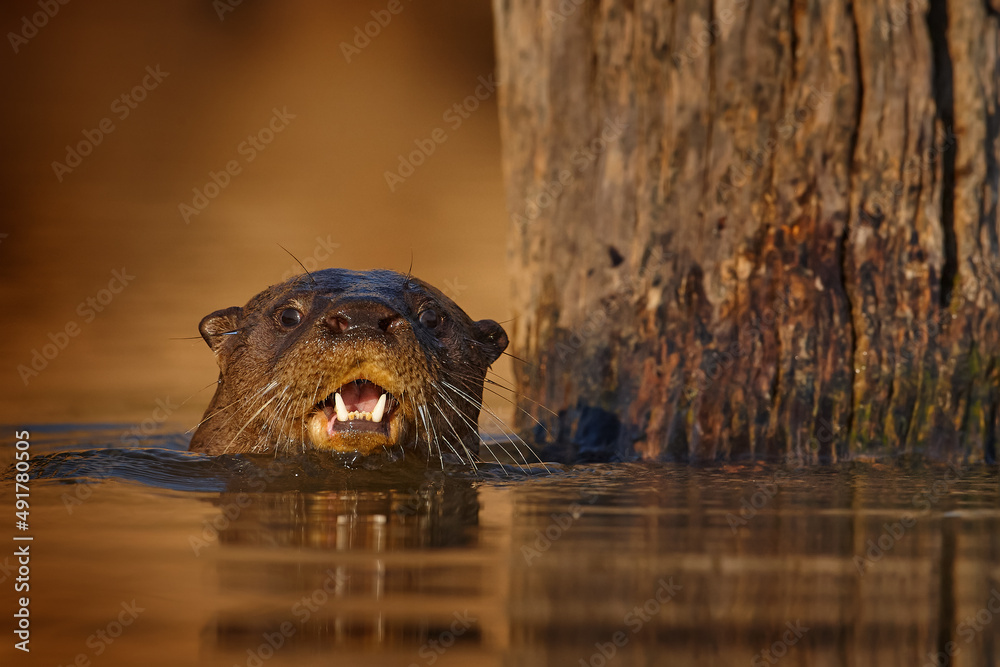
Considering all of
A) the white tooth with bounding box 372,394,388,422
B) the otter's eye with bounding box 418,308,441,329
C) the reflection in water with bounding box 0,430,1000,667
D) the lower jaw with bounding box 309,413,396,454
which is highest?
the otter's eye with bounding box 418,308,441,329

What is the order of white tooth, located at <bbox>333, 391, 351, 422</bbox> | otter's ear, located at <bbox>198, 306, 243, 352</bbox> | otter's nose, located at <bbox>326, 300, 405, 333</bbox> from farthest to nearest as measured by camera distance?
otter's ear, located at <bbox>198, 306, 243, 352</bbox>
white tooth, located at <bbox>333, 391, 351, 422</bbox>
otter's nose, located at <bbox>326, 300, 405, 333</bbox>

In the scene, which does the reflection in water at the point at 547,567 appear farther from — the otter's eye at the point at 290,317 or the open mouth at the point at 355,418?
the otter's eye at the point at 290,317

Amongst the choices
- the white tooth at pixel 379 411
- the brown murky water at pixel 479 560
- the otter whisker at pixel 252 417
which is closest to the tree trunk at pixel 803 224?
the brown murky water at pixel 479 560

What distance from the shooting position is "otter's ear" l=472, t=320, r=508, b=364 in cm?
504

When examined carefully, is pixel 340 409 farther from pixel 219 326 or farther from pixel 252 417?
pixel 219 326

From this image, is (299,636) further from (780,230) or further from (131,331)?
(131,331)

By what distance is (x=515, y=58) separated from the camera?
528 cm

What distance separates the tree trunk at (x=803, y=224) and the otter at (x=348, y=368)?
716 millimetres

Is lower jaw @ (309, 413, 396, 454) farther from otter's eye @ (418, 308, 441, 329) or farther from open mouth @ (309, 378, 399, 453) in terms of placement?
otter's eye @ (418, 308, 441, 329)

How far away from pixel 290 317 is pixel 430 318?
0.52 metres

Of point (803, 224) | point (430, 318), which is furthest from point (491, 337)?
point (803, 224)

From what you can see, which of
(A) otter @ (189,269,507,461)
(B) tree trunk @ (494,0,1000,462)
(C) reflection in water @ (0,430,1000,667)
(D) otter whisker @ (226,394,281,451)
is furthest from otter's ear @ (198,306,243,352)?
(B) tree trunk @ (494,0,1000,462)

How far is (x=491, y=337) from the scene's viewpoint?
5.08 m

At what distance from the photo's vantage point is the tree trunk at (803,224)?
450 cm
